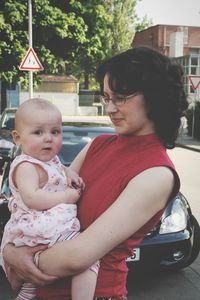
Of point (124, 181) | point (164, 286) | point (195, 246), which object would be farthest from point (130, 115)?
point (195, 246)

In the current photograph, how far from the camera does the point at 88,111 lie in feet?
143

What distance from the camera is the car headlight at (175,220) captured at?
4.25 metres

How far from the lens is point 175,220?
4.35m

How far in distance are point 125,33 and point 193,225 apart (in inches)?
1792

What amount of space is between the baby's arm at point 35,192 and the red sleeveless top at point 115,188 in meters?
0.06

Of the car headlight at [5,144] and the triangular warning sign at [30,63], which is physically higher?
the triangular warning sign at [30,63]

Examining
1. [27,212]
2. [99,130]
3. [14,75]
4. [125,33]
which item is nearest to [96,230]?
[27,212]

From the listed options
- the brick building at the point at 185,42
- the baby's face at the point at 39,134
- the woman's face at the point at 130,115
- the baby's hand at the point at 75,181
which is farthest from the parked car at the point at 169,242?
the brick building at the point at 185,42

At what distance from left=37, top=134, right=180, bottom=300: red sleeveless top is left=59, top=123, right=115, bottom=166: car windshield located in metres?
3.43

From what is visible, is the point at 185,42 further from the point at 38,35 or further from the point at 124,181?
the point at 124,181

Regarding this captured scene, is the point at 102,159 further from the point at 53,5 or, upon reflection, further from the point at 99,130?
the point at 53,5

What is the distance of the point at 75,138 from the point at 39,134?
12.7 feet

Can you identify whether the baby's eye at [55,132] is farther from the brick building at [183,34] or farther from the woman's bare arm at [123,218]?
the brick building at [183,34]

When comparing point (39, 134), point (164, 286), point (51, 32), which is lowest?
point (164, 286)
